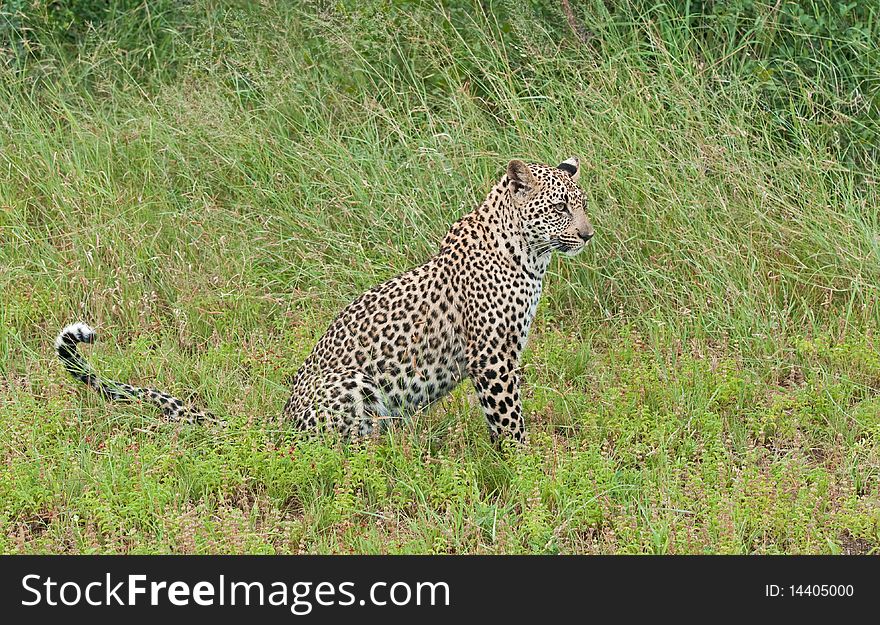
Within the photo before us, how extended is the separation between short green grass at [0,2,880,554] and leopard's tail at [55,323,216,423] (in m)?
0.08

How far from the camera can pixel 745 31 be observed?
8.02 meters

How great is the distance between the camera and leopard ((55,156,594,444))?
5.52 metres

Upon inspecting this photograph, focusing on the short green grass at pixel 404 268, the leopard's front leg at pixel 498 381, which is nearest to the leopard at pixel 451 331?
the leopard's front leg at pixel 498 381

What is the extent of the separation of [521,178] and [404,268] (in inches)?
63.2

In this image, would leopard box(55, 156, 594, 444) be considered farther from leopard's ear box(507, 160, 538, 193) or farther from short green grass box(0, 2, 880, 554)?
short green grass box(0, 2, 880, 554)

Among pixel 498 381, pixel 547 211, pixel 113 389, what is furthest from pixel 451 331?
pixel 113 389

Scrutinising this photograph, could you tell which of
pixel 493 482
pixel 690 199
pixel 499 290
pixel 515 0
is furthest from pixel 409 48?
pixel 493 482

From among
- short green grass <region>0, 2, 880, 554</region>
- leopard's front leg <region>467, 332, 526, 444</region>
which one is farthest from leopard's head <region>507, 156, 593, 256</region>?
short green grass <region>0, 2, 880, 554</region>

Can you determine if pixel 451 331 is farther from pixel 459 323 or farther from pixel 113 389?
pixel 113 389

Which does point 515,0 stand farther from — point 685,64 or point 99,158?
point 99,158

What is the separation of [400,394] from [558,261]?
1.77m

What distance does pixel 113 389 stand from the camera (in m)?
5.59

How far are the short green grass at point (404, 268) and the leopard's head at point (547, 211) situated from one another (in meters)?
0.80

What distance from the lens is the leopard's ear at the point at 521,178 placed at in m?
5.60
